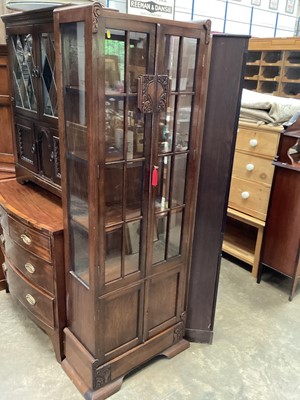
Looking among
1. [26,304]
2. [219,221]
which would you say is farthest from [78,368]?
[219,221]

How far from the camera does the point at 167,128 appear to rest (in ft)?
5.21

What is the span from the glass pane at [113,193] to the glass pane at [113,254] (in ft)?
0.22

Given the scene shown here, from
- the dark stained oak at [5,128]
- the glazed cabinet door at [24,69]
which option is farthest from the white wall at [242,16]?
the glazed cabinet door at [24,69]

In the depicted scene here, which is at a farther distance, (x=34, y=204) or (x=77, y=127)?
(x=34, y=204)

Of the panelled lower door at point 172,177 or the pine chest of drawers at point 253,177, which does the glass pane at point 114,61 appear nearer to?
the panelled lower door at point 172,177

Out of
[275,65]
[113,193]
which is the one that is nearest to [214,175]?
[113,193]

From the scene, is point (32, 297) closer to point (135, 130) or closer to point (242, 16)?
point (135, 130)

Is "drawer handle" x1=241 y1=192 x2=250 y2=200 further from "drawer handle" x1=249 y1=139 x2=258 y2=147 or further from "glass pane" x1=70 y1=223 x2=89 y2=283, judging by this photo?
"glass pane" x1=70 y1=223 x2=89 y2=283

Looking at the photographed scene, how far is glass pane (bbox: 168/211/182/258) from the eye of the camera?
1.78 metres

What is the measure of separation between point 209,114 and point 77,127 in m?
0.64

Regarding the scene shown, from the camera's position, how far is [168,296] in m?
1.90

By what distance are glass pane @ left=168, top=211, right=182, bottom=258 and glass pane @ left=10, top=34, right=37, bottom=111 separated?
95 centimetres

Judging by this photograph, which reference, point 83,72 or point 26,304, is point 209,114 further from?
point 26,304

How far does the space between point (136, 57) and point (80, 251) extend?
0.89 metres
